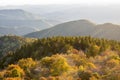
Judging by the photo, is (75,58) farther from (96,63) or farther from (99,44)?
(99,44)

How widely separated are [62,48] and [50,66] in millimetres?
70672

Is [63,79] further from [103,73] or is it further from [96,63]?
[96,63]

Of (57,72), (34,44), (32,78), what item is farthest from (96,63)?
(34,44)

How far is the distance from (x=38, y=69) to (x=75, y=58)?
22095 mm

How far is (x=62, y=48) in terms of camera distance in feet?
561

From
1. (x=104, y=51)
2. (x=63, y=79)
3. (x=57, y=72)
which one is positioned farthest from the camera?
(x=104, y=51)

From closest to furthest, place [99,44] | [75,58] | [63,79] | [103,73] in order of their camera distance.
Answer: [63,79], [103,73], [75,58], [99,44]

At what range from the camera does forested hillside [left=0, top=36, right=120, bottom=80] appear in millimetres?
83700

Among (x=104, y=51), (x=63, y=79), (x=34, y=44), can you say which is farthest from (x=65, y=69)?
(x=34, y=44)

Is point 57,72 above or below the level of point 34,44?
above

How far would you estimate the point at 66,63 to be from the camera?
104m

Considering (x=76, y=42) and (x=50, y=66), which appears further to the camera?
(x=76, y=42)

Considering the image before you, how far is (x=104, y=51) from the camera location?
15288 cm

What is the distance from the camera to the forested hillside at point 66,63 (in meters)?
83.7
